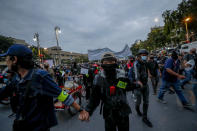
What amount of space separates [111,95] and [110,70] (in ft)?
1.30

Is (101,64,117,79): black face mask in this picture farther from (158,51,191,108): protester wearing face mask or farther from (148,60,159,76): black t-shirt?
(148,60,159,76): black t-shirt

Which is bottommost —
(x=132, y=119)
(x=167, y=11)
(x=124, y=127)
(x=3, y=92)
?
(x=132, y=119)

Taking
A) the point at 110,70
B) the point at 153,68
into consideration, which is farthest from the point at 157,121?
the point at 153,68

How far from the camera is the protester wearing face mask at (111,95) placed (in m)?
1.60

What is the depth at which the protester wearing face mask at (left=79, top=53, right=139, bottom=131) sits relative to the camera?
1.60m

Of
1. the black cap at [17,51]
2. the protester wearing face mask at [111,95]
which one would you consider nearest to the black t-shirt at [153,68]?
the protester wearing face mask at [111,95]

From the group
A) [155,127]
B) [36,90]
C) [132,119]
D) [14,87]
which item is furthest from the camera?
[132,119]

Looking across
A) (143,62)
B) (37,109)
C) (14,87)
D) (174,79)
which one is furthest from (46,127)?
(174,79)

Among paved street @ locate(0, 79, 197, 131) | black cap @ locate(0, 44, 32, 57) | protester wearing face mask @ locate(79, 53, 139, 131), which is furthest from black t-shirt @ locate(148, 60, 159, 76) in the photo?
black cap @ locate(0, 44, 32, 57)

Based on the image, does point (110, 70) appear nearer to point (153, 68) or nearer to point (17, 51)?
point (17, 51)

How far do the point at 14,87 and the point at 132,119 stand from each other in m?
3.04

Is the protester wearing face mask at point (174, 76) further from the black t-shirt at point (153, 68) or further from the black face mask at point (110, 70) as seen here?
the black face mask at point (110, 70)

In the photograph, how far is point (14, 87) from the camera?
1351 millimetres

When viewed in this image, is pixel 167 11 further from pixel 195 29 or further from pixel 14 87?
pixel 14 87
